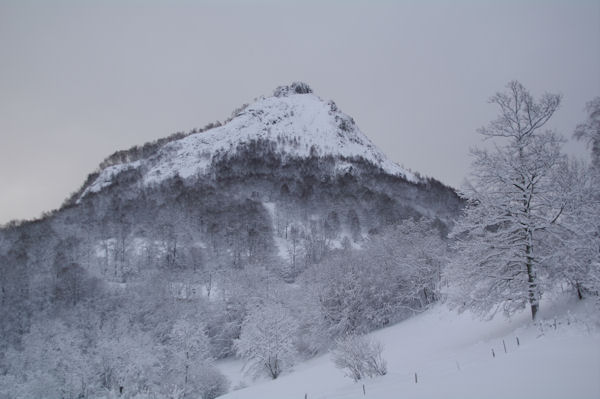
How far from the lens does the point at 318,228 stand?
358ft

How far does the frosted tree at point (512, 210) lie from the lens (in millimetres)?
14461

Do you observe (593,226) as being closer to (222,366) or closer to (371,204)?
(222,366)

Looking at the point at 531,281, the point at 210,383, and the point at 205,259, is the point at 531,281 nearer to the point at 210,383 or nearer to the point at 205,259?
the point at 210,383

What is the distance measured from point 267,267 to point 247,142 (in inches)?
4185

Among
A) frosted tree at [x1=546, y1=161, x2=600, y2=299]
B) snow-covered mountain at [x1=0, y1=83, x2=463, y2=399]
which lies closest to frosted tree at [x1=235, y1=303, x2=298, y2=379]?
snow-covered mountain at [x1=0, y1=83, x2=463, y2=399]

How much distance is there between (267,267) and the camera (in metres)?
72.0

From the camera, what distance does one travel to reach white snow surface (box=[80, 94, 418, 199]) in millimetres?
148750

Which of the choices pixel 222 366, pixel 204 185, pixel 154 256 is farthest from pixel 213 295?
pixel 204 185

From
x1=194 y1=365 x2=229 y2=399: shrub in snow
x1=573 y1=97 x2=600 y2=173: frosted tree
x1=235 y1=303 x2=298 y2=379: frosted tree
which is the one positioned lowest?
x1=194 y1=365 x2=229 y2=399: shrub in snow

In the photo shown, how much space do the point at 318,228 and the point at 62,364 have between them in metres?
83.2

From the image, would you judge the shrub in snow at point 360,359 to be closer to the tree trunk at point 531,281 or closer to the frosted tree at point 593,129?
the tree trunk at point 531,281

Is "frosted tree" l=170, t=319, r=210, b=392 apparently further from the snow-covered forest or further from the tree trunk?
the tree trunk

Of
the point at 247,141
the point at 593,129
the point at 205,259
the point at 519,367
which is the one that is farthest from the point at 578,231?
the point at 247,141

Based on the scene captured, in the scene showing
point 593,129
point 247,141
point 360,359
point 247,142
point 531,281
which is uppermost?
point 247,141
